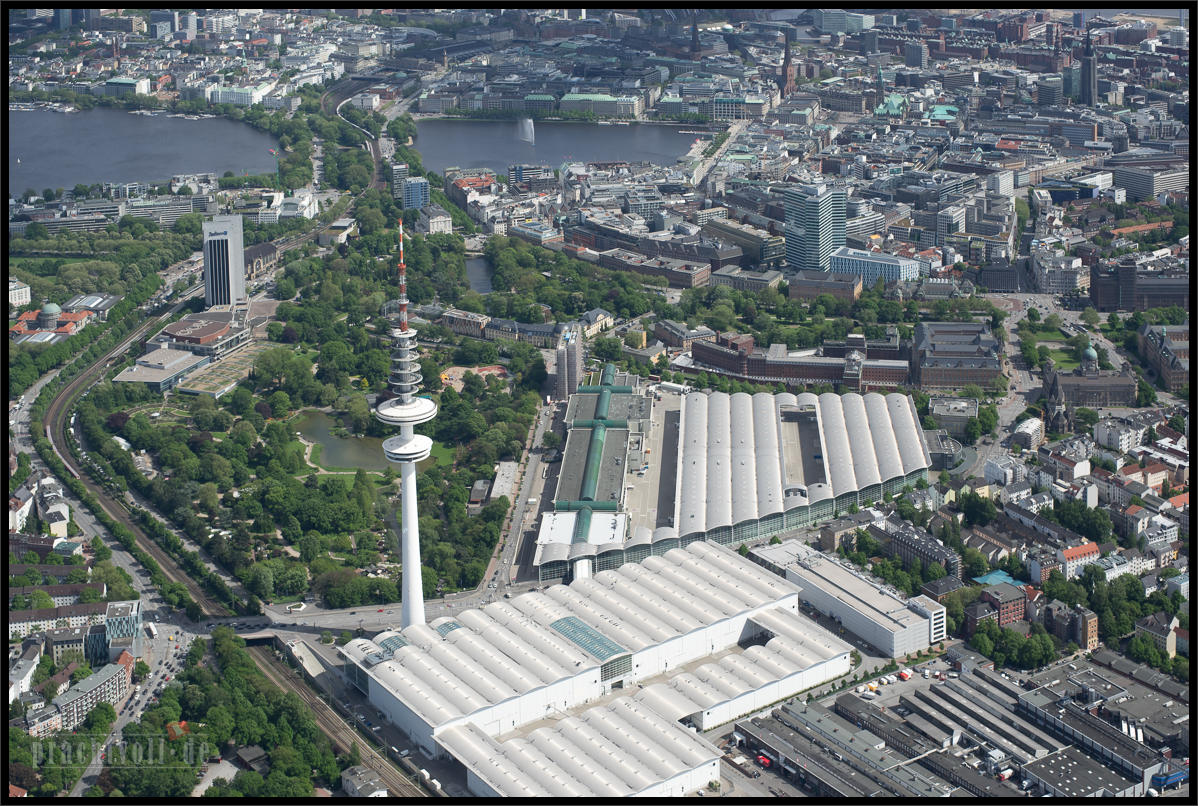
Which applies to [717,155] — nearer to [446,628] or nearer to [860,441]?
[860,441]

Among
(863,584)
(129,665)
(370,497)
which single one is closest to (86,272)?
A: (370,497)

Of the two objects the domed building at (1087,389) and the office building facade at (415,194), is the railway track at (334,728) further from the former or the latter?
the office building facade at (415,194)

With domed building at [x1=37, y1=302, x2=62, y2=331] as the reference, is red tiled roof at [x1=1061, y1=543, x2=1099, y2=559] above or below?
below

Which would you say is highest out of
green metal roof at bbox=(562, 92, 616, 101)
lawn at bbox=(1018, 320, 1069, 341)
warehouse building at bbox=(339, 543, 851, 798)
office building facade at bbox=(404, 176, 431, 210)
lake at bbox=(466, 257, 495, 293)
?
green metal roof at bbox=(562, 92, 616, 101)

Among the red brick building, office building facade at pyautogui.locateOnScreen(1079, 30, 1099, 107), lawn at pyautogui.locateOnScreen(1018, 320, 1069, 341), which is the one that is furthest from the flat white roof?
office building facade at pyautogui.locateOnScreen(1079, 30, 1099, 107)

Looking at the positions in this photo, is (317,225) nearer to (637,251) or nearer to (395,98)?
(637,251)

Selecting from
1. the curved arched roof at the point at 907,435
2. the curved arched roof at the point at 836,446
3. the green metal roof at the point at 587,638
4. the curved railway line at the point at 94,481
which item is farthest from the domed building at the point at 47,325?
the green metal roof at the point at 587,638

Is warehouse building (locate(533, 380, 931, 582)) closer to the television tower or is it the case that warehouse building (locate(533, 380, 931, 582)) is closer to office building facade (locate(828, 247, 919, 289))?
the television tower
